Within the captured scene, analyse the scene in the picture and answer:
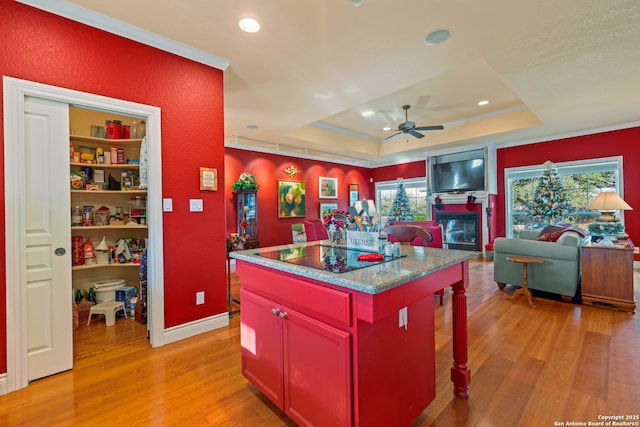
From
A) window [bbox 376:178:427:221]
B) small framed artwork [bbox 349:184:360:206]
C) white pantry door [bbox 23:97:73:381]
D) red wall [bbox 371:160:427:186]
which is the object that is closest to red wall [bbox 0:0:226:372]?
white pantry door [bbox 23:97:73:381]

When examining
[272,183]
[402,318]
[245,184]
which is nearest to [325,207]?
[272,183]

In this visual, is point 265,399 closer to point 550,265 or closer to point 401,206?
point 550,265

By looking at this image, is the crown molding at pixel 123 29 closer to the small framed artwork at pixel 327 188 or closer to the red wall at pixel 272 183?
the red wall at pixel 272 183

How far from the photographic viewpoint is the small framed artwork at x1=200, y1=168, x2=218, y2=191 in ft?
9.21

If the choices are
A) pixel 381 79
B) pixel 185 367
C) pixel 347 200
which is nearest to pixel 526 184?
pixel 347 200

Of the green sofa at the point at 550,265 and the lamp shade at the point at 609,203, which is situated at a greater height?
the lamp shade at the point at 609,203

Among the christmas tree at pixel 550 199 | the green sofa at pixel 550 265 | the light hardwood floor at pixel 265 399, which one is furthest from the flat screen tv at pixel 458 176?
the light hardwood floor at pixel 265 399

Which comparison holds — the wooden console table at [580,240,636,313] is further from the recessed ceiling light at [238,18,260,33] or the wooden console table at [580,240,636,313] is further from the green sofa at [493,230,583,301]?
the recessed ceiling light at [238,18,260,33]

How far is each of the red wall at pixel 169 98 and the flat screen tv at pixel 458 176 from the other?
6125 millimetres

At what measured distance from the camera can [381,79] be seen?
11.0 feet

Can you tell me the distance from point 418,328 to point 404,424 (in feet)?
1.59

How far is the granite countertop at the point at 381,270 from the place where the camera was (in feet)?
3.76

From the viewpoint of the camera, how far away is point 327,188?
27.1ft

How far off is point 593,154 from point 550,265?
3620 mm
